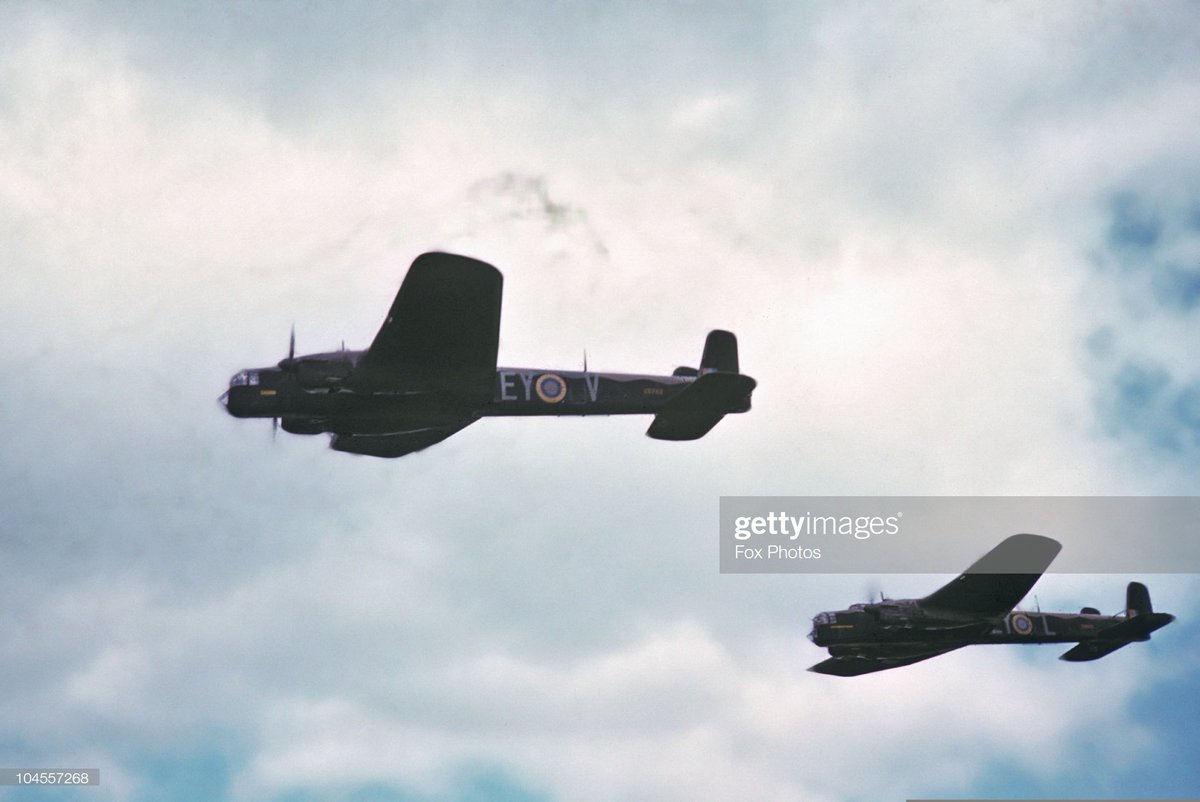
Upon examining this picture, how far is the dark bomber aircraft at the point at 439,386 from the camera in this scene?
29.7 m

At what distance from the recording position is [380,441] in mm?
34750

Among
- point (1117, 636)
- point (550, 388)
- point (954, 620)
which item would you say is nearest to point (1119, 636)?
point (1117, 636)

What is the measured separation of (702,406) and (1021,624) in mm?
18085

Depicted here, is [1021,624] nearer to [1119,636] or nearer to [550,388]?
[1119,636]

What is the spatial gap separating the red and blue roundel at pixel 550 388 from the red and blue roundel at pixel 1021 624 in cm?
2125

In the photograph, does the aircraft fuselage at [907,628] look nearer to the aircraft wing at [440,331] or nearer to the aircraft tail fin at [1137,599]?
the aircraft tail fin at [1137,599]

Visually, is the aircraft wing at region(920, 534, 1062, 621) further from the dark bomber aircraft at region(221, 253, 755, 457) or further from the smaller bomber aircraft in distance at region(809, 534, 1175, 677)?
the dark bomber aircraft at region(221, 253, 755, 457)

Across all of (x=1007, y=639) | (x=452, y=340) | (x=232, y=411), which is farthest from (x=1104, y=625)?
(x=232, y=411)

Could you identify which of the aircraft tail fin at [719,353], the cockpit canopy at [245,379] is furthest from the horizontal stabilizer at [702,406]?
the cockpit canopy at [245,379]

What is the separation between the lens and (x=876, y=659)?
4450 centimetres

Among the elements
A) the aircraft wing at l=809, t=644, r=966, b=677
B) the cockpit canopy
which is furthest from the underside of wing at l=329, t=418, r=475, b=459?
the aircraft wing at l=809, t=644, r=966, b=677

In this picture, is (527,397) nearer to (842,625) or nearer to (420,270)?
(420,270)

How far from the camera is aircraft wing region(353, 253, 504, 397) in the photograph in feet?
95.4

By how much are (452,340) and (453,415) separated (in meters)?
3.02
